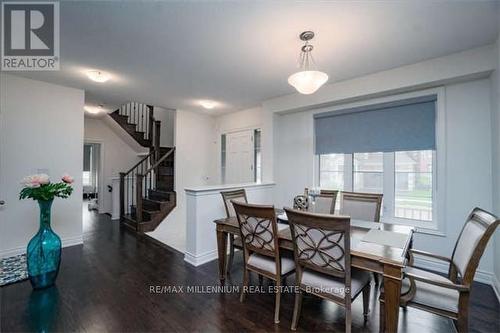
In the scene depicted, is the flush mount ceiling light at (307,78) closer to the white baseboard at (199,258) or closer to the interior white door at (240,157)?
the white baseboard at (199,258)

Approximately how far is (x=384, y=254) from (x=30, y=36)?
384cm

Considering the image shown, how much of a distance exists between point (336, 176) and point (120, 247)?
379 centimetres

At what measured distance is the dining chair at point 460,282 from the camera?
1415mm

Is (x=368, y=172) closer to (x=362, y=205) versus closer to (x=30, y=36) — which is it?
(x=362, y=205)

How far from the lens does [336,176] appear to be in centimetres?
386

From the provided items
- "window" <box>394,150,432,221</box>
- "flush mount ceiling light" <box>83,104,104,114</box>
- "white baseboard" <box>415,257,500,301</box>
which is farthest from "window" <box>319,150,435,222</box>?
"flush mount ceiling light" <box>83,104,104,114</box>

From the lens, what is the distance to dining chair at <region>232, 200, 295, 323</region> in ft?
6.40

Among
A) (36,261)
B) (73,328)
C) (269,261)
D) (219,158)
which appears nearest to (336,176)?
(269,261)

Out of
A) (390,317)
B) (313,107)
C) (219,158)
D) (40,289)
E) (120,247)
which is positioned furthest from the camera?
(219,158)

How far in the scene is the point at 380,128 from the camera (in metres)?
3.33

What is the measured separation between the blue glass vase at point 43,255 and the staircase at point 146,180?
199 centimetres

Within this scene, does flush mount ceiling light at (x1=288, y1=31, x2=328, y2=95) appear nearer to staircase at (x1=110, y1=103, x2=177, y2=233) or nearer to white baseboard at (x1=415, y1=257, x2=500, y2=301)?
white baseboard at (x1=415, y1=257, x2=500, y2=301)

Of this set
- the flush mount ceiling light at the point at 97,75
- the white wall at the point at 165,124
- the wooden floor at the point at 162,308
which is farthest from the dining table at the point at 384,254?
the white wall at the point at 165,124

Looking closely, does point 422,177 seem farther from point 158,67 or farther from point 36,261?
point 36,261
